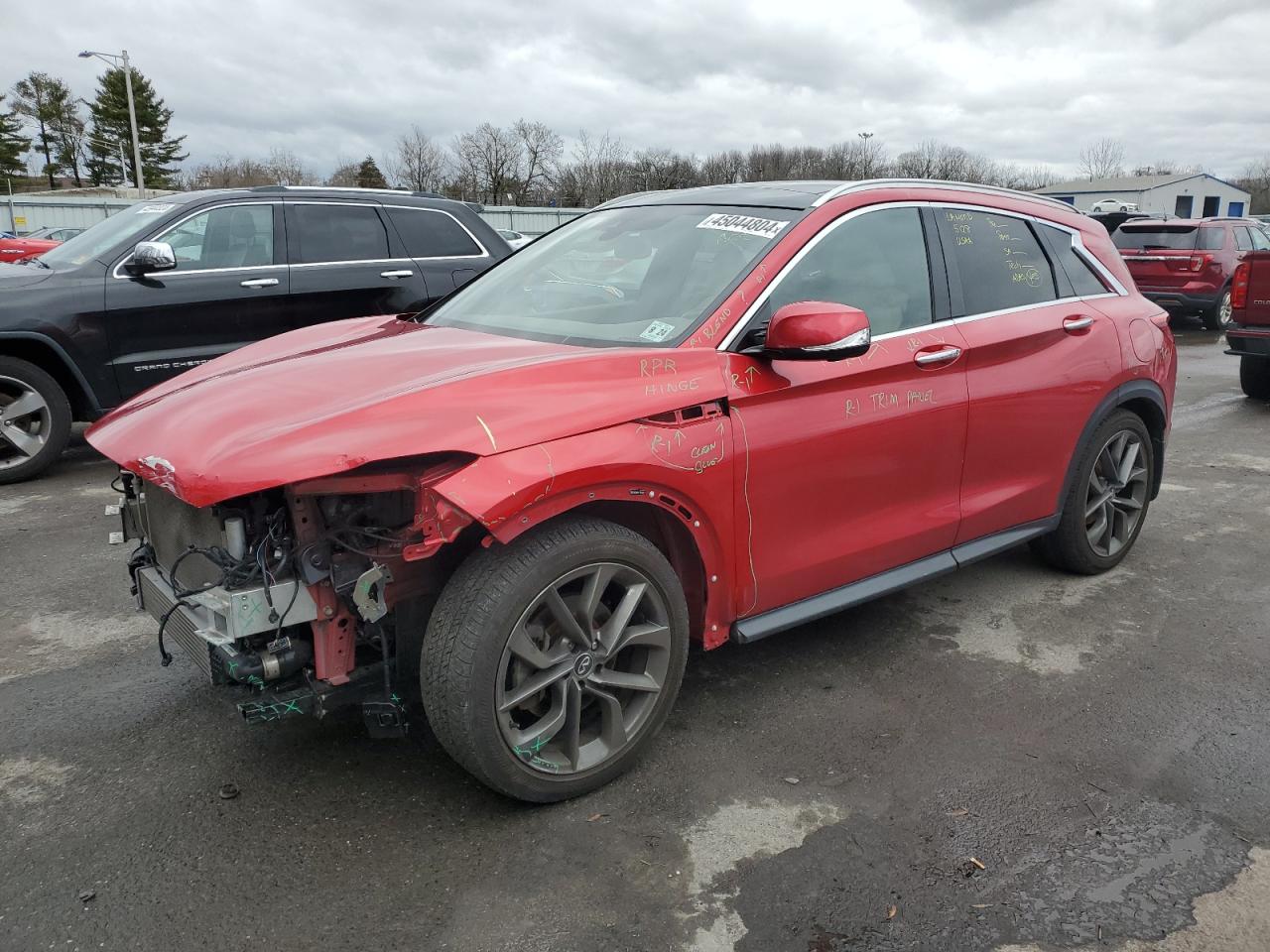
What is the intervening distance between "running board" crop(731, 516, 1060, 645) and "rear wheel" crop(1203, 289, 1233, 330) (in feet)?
46.1

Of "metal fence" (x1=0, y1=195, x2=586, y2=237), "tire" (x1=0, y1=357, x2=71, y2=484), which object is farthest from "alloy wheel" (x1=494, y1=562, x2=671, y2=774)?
"metal fence" (x1=0, y1=195, x2=586, y2=237)

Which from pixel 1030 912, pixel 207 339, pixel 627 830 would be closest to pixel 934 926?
pixel 1030 912

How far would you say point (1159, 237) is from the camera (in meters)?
15.9

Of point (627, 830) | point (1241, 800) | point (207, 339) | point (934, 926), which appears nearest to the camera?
point (934, 926)

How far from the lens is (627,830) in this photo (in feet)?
9.05

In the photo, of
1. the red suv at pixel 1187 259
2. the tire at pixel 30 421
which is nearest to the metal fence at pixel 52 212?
the red suv at pixel 1187 259

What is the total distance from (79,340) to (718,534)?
16.9ft

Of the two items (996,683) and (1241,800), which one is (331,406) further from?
(1241,800)

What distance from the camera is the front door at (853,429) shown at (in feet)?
10.2

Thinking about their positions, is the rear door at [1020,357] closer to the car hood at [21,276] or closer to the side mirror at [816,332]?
the side mirror at [816,332]

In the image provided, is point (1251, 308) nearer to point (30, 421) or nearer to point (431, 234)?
point (431, 234)

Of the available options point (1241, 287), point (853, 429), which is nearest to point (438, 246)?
point (853, 429)

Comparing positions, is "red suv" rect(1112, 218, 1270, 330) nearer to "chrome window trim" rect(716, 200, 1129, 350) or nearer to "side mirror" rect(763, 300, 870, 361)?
"chrome window trim" rect(716, 200, 1129, 350)

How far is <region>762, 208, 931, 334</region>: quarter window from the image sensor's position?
10.9ft
